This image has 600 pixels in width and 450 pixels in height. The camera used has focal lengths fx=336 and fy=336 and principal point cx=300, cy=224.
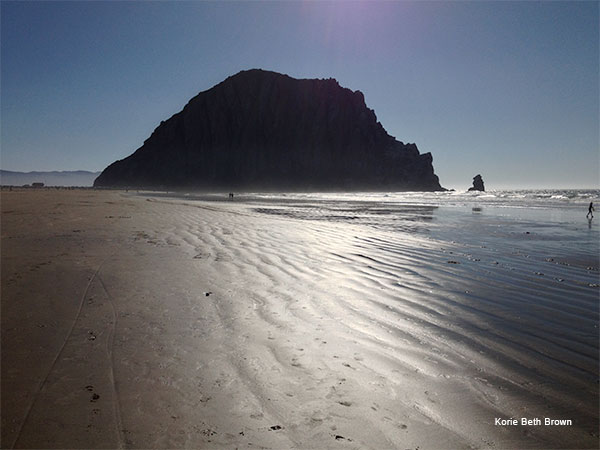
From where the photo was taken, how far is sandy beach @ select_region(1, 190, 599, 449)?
2.60 meters

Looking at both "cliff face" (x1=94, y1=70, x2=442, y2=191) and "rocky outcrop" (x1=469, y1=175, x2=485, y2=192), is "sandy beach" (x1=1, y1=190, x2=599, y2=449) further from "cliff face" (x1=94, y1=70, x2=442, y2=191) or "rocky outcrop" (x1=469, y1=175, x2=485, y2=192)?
"rocky outcrop" (x1=469, y1=175, x2=485, y2=192)

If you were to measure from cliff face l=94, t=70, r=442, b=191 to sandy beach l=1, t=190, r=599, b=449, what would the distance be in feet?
572

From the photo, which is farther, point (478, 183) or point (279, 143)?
point (279, 143)

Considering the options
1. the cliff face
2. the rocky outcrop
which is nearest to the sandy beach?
the cliff face

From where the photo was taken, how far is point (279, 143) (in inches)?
7357

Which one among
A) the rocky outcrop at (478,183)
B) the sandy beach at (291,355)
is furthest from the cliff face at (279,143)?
the sandy beach at (291,355)

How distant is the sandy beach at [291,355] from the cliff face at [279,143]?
174200 mm

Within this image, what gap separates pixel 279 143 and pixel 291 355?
18930 centimetres

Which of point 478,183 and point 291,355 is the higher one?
point 478,183

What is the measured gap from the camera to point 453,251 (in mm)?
10602

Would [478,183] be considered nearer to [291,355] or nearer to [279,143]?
[279,143]

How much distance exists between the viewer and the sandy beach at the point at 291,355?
102 inches

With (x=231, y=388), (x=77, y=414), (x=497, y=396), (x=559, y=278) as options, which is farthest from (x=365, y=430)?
(x=559, y=278)

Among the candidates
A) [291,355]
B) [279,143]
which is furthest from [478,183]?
[291,355]
